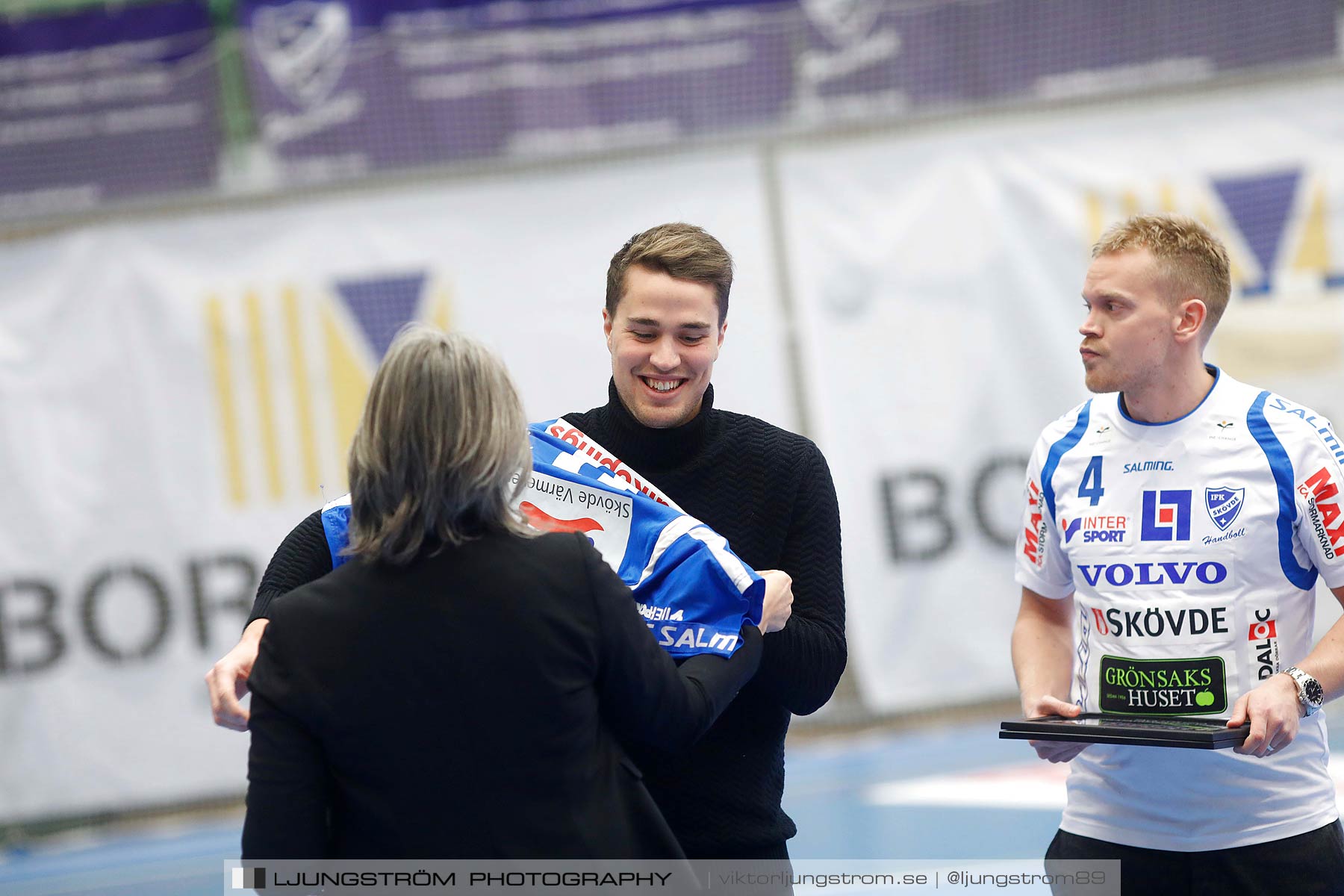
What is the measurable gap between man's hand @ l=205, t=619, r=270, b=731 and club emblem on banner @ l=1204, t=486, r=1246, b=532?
176 centimetres

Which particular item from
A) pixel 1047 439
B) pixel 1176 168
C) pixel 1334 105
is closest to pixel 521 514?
pixel 1047 439

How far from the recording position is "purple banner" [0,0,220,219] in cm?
680

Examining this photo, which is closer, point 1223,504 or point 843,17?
point 1223,504

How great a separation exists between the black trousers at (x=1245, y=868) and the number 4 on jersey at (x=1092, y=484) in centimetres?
69

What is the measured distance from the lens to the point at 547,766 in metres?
1.75

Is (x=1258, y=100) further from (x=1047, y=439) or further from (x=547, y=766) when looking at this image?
(x=547, y=766)

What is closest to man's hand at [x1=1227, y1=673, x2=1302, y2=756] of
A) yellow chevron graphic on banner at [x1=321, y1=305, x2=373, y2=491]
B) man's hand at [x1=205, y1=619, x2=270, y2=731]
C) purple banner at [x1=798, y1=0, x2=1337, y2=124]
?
man's hand at [x1=205, y1=619, x2=270, y2=731]

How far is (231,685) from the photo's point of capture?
1941 mm

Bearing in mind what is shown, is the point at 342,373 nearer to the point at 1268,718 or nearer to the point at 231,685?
the point at 231,685

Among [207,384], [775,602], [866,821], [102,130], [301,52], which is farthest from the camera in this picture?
[301,52]

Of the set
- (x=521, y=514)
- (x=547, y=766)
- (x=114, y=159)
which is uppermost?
(x=114, y=159)

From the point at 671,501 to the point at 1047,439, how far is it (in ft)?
3.20

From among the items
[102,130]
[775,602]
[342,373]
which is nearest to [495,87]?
[342,373]

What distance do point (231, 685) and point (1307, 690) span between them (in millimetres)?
1867
